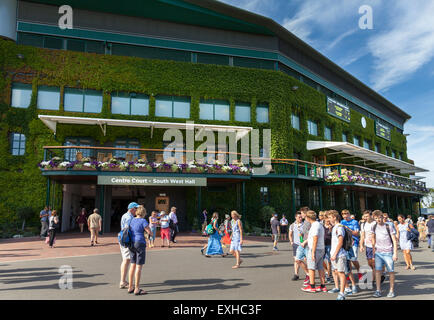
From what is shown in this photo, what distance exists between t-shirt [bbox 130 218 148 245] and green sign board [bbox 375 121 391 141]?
40.0 meters

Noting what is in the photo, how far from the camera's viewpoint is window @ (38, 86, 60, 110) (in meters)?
20.9

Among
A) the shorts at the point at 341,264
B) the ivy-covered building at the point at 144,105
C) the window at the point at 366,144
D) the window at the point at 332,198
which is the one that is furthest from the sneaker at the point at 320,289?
the window at the point at 366,144

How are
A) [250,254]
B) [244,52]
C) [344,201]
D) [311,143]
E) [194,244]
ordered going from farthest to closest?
[344,201]
[311,143]
[244,52]
[194,244]
[250,254]

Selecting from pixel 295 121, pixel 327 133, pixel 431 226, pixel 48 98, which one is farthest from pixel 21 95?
pixel 327 133

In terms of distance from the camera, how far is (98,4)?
22.3 metres

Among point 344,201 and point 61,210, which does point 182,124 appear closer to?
point 61,210

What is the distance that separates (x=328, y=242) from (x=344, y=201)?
24.8 metres

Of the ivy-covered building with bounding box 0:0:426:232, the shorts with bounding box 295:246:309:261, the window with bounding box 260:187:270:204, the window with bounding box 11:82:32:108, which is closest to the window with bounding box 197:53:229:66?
the ivy-covered building with bounding box 0:0:426:232

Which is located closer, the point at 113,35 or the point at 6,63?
the point at 6,63

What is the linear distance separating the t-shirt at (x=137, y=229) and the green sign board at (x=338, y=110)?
28146 mm

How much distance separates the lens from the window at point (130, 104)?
22.2 metres

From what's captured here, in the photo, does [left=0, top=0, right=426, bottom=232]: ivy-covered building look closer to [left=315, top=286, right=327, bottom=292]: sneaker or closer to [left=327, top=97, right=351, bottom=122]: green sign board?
[left=327, top=97, right=351, bottom=122]: green sign board

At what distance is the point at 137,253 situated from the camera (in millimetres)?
6434

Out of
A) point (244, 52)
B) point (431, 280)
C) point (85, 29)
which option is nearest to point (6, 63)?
point (85, 29)
